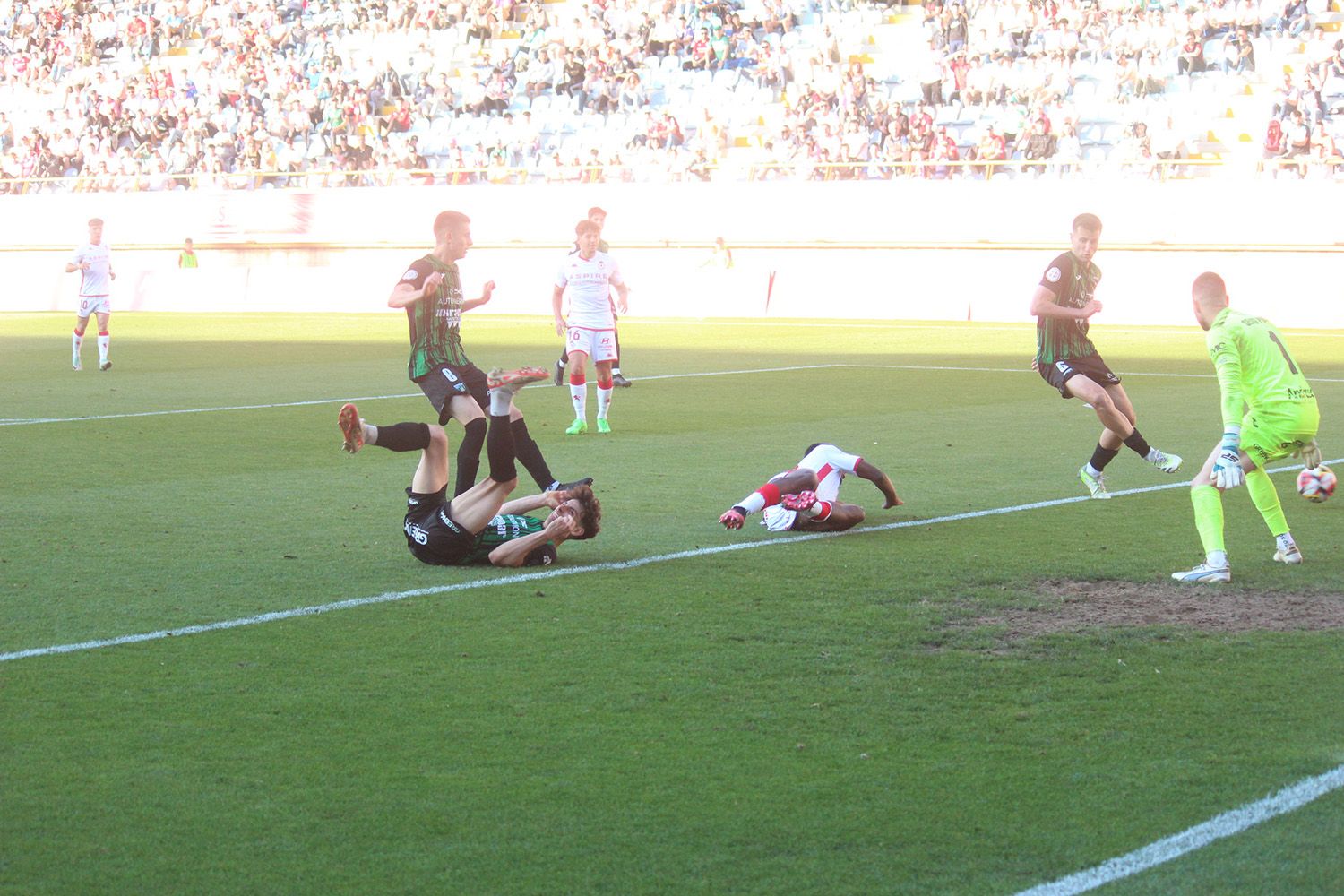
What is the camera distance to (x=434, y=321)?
988 centimetres

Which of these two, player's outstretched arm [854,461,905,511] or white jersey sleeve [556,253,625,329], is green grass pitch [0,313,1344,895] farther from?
white jersey sleeve [556,253,625,329]

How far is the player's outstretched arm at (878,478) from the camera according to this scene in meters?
9.73

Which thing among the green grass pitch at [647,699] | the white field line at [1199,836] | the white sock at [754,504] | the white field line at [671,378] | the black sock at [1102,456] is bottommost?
the white field line at [671,378]

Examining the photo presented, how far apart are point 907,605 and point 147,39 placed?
1858 inches

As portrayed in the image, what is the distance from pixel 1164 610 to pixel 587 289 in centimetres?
893

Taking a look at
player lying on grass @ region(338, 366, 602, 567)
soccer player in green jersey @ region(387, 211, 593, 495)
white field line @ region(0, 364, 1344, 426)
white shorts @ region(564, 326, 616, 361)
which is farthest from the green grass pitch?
white field line @ region(0, 364, 1344, 426)

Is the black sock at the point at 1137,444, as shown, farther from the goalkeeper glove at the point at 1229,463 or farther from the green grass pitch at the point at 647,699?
the goalkeeper glove at the point at 1229,463

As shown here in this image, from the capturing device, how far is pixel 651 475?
12.0 metres

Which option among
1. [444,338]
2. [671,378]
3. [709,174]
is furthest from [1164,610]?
[709,174]

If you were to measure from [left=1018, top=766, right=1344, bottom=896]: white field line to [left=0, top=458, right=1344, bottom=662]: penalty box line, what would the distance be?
406 centimetres

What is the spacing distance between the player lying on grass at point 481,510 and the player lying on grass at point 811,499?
118cm

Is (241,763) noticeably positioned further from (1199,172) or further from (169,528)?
(1199,172)

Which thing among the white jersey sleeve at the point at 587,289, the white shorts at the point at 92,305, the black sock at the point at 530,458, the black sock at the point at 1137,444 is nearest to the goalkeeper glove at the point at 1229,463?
the black sock at the point at 1137,444

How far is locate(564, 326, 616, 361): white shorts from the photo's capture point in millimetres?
15156
